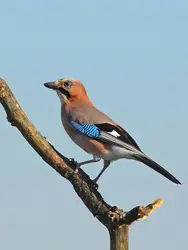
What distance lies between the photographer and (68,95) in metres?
11.1

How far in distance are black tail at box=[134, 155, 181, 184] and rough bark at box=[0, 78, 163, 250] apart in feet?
5.77

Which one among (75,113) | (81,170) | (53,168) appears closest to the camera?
(53,168)

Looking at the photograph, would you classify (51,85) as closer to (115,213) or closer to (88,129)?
(88,129)

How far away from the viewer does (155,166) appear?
8992 millimetres

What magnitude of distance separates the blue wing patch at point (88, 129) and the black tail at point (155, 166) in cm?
93

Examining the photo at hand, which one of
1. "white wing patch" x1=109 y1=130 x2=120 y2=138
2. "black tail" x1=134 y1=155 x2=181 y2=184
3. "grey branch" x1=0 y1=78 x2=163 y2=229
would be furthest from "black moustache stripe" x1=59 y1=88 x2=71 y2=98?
"grey branch" x1=0 y1=78 x2=163 y2=229

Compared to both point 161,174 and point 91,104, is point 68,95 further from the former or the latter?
point 161,174

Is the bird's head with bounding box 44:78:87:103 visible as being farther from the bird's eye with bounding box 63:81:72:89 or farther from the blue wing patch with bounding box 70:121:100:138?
the blue wing patch with bounding box 70:121:100:138

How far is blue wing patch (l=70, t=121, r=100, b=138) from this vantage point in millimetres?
10195

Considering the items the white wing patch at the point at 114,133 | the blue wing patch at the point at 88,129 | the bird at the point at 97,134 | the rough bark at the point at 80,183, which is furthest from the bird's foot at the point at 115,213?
the blue wing patch at the point at 88,129

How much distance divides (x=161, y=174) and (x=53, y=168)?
231 cm

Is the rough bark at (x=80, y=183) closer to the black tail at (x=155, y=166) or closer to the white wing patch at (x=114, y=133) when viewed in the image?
the black tail at (x=155, y=166)

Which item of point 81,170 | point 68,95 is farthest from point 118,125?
point 81,170

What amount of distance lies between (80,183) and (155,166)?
2185 mm
